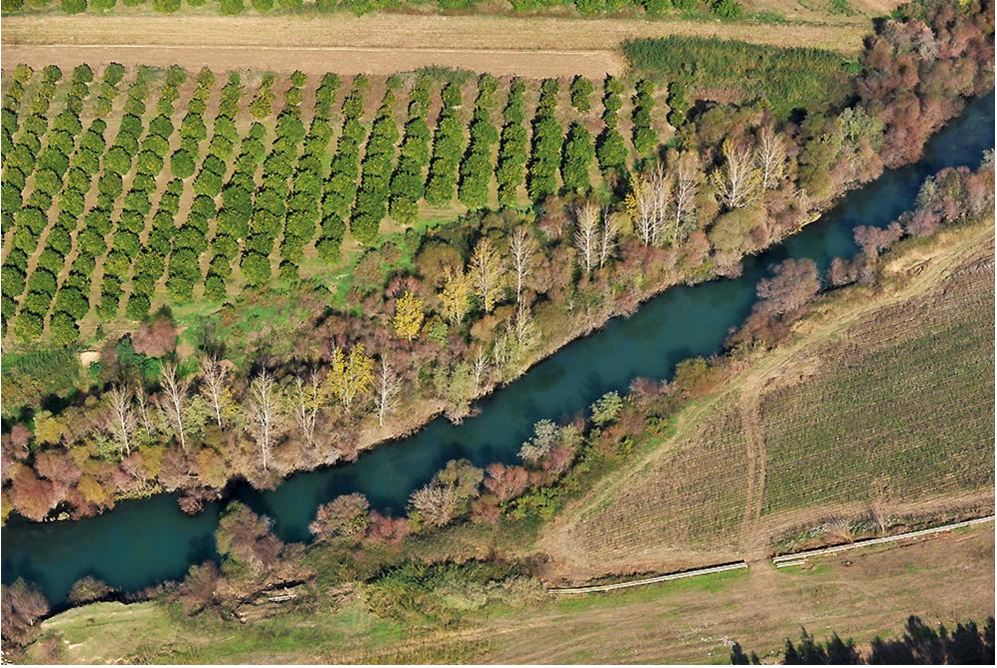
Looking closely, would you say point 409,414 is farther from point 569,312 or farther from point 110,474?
point 110,474

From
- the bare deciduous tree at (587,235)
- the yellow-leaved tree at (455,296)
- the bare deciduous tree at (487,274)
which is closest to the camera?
the yellow-leaved tree at (455,296)

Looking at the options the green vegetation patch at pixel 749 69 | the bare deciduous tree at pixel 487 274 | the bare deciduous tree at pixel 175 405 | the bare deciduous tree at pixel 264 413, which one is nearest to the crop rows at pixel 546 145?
the bare deciduous tree at pixel 487 274

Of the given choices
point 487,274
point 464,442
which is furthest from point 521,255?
point 464,442

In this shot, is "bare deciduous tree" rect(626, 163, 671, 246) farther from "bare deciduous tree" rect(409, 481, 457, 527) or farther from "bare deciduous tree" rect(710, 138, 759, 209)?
"bare deciduous tree" rect(409, 481, 457, 527)

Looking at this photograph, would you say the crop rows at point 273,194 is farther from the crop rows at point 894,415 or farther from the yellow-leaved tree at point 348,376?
the crop rows at point 894,415

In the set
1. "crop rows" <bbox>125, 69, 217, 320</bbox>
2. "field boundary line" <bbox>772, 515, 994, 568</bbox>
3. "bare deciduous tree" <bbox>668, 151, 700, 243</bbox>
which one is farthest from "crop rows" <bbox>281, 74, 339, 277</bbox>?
"field boundary line" <bbox>772, 515, 994, 568</bbox>

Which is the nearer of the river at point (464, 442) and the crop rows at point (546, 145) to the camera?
the river at point (464, 442)
